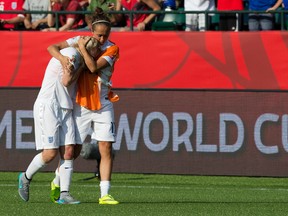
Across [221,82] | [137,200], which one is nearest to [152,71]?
[221,82]

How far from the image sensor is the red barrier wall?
1686cm

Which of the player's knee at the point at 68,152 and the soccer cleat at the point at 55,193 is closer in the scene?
the player's knee at the point at 68,152

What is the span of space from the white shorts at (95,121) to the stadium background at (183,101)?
448 centimetres

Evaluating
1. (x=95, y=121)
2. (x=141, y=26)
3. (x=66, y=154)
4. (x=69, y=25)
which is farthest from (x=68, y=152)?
(x=69, y=25)

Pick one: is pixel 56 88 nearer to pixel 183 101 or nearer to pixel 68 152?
pixel 68 152

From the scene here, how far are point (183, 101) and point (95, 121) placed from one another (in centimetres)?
463

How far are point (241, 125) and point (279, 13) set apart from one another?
2.18 m

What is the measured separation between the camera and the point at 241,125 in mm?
15922

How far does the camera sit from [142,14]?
18.0 metres

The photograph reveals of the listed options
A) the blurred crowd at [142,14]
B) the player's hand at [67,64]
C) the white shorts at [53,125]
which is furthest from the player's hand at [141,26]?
the player's hand at [67,64]

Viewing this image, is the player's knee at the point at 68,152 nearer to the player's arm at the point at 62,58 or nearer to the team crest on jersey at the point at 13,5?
the player's arm at the point at 62,58

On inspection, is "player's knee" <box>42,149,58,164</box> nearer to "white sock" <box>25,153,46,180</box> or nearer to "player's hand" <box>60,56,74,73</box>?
"white sock" <box>25,153,46,180</box>

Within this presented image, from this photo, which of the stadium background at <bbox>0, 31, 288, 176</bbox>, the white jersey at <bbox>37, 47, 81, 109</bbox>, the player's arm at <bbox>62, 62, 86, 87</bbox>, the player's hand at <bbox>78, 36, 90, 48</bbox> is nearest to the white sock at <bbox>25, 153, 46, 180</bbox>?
the white jersey at <bbox>37, 47, 81, 109</bbox>

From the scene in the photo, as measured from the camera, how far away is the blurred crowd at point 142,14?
17.4m
